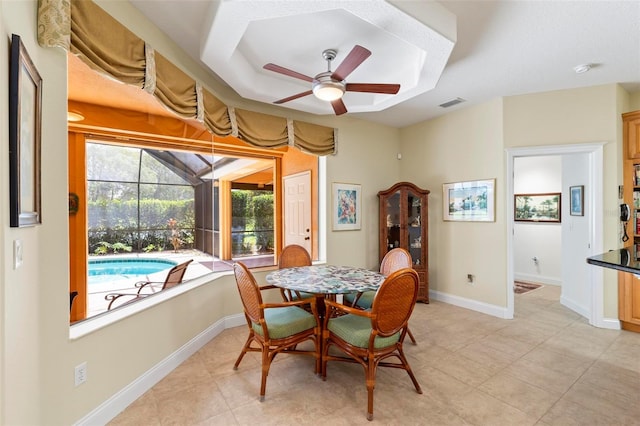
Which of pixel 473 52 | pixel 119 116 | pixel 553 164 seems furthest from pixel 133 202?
pixel 553 164

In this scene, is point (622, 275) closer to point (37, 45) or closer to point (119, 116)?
point (37, 45)

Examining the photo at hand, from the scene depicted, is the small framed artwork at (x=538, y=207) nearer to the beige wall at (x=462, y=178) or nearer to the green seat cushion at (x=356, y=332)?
the beige wall at (x=462, y=178)

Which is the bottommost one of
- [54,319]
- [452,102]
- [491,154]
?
[54,319]

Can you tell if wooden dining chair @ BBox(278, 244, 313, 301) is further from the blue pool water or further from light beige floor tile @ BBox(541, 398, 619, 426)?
light beige floor tile @ BBox(541, 398, 619, 426)

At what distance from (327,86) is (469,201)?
9.04ft

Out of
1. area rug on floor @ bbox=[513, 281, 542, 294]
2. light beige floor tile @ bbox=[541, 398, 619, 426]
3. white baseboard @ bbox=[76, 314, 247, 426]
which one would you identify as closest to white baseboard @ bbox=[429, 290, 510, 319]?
area rug on floor @ bbox=[513, 281, 542, 294]

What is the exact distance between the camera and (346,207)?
433cm

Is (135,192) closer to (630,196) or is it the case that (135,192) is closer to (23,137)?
(23,137)

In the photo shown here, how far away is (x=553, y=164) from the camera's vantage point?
17.5 ft

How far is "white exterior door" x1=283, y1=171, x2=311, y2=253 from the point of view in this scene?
14.4 feet

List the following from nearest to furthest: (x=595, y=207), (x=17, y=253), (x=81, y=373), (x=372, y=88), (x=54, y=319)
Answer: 1. (x=17, y=253)
2. (x=54, y=319)
3. (x=81, y=373)
4. (x=372, y=88)
5. (x=595, y=207)

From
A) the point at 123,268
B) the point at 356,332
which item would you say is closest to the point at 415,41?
the point at 356,332

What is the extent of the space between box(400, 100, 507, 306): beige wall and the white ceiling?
625mm

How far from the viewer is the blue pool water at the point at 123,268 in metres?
2.72
